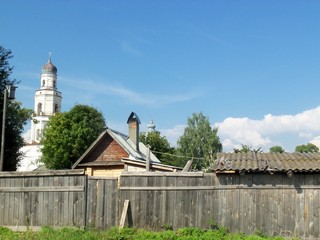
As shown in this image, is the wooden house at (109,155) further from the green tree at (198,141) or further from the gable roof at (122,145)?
the green tree at (198,141)

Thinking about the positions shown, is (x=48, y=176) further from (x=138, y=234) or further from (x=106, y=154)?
(x=106, y=154)

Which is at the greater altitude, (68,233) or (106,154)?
(106,154)

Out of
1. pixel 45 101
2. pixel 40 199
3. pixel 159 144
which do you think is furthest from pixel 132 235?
pixel 45 101

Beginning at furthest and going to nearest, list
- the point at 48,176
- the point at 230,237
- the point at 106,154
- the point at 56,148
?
the point at 56,148 < the point at 106,154 < the point at 48,176 < the point at 230,237

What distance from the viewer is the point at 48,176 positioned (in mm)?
15250

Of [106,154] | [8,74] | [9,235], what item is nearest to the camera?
[9,235]

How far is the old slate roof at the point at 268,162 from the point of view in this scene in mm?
13383

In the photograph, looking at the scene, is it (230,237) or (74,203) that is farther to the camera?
(74,203)

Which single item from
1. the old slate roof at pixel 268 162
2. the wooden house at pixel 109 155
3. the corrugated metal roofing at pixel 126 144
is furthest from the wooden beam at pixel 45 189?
the corrugated metal roofing at pixel 126 144

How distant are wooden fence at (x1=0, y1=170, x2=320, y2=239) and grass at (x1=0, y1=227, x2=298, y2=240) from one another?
376mm

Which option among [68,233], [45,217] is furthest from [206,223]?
[45,217]

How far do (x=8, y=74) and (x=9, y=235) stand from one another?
1452cm

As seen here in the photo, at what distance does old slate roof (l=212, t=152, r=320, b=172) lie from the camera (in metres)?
13.4

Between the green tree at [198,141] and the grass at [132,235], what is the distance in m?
52.9
